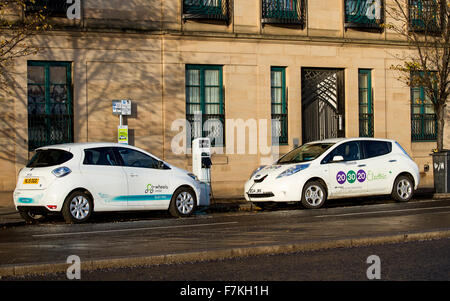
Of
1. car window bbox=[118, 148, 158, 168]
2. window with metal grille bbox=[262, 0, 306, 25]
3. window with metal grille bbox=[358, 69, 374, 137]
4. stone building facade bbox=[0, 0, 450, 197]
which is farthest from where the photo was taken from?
window with metal grille bbox=[358, 69, 374, 137]

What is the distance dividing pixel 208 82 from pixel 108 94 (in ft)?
11.3

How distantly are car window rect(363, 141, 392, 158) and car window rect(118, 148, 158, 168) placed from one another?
5670mm

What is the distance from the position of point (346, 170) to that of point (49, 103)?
9.04m

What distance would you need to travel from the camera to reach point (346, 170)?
17703mm

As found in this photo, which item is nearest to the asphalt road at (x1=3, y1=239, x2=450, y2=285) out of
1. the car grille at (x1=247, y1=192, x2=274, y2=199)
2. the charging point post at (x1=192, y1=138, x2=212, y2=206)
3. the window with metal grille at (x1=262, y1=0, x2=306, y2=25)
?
the car grille at (x1=247, y1=192, x2=274, y2=199)

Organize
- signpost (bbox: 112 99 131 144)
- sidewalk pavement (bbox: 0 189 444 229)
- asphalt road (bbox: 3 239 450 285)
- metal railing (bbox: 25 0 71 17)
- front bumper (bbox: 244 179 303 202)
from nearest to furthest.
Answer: asphalt road (bbox: 3 239 450 285) < sidewalk pavement (bbox: 0 189 444 229) < front bumper (bbox: 244 179 303 202) < metal railing (bbox: 25 0 71 17) < signpost (bbox: 112 99 131 144)

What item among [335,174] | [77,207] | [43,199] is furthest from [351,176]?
[43,199]

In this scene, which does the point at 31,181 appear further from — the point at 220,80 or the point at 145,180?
the point at 220,80

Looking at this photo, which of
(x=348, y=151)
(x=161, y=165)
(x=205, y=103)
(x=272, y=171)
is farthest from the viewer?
(x=205, y=103)

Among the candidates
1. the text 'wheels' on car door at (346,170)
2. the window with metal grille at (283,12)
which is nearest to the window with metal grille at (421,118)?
the window with metal grille at (283,12)

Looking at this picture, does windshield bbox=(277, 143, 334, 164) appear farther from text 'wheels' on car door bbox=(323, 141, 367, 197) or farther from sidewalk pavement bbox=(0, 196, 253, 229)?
sidewalk pavement bbox=(0, 196, 253, 229)

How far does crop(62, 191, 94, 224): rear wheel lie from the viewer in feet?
47.0

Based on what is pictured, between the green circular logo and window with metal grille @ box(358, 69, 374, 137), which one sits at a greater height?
window with metal grille @ box(358, 69, 374, 137)

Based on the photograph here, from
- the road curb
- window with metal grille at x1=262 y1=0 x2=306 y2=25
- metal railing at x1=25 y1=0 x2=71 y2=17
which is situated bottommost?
the road curb
